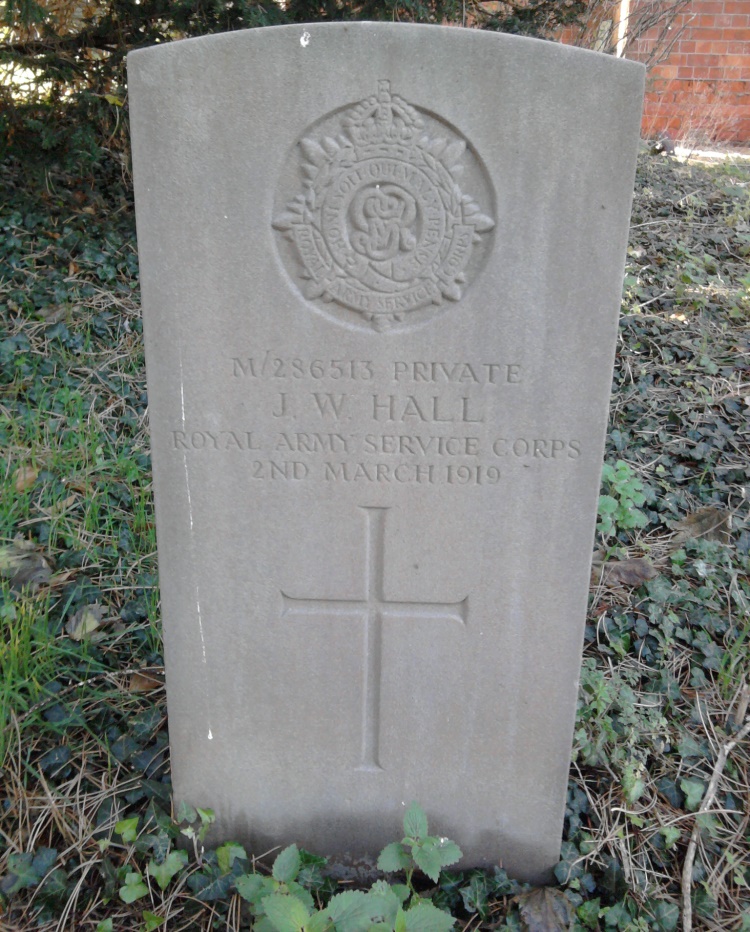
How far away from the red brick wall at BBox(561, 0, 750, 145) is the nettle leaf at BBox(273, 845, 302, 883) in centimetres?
804

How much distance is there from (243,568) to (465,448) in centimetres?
65

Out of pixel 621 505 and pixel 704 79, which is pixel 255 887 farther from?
pixel 704 79

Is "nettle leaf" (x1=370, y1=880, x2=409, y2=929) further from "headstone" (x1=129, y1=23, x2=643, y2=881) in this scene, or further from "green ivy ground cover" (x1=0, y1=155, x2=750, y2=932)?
"headstone" (x1=129, y1=23, x2=643, y2=881)

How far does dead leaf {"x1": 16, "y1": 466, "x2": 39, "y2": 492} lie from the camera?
3.34 m

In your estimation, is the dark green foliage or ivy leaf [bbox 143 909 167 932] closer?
ivy leaf [bbox 143 909 167 932]

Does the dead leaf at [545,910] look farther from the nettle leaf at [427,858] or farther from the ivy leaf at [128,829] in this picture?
the ivy leaf at [128,829]

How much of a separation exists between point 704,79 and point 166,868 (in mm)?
8954

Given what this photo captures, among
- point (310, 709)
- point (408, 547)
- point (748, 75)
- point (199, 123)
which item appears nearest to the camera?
point (199, 123)

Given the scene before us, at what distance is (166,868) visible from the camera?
2.12 meters

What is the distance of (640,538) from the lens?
3.35 metres

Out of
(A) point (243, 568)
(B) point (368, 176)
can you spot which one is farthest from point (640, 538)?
(B) point (368, 176)

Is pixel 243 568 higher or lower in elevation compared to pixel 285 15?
lower

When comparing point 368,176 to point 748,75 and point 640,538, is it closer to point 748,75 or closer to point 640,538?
point 640,538

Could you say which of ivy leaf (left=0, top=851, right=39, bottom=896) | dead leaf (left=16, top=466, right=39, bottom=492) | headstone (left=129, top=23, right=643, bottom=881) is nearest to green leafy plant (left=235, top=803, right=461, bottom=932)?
headstone (left=129, top=23, right=643, bottom=881)
